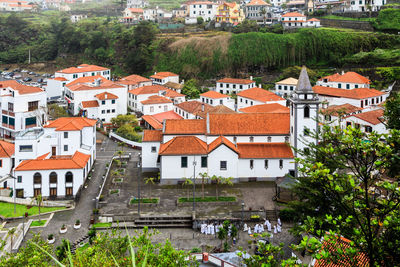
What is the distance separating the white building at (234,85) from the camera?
61.2 meters

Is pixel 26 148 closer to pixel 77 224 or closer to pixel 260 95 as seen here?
pixel 77 224

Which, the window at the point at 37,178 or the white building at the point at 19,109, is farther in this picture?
the white building at the point at 19,109

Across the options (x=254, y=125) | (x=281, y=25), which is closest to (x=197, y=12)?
(x=281, y=25)

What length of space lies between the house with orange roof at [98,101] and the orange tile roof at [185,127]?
20325mm

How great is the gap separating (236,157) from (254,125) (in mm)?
3822

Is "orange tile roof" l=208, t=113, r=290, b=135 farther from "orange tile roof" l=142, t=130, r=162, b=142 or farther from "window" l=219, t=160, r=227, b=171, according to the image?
"orange tile roof" l=142, t=130, r=162, b=142

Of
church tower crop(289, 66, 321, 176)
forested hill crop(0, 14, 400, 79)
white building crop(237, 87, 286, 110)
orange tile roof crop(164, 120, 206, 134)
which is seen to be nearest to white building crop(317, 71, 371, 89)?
white building crop(237, 87, 286, 110)

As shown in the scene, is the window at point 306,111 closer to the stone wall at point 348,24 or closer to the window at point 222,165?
the window at point 222,165

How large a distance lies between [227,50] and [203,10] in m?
22.3

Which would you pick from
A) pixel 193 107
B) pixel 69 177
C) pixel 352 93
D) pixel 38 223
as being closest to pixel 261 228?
pixel 38 223

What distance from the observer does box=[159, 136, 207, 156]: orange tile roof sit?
31.9 m

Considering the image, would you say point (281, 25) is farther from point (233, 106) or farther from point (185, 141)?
point (185, 141)

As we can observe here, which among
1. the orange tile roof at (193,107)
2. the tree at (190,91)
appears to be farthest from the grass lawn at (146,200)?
the tree at (190,91)

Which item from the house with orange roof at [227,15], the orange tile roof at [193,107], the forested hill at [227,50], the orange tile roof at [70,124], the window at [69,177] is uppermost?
the house with orange roof at [227,15]
